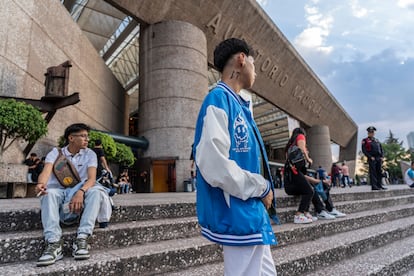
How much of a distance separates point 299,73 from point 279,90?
99.5 inches

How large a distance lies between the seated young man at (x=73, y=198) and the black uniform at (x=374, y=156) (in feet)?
23.0

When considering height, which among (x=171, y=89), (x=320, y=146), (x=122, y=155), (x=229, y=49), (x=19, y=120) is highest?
(x=171, y=89)

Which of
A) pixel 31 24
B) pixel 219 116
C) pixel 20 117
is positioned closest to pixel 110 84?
pixel 31 24

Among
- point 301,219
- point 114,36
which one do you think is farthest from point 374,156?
point 114,36

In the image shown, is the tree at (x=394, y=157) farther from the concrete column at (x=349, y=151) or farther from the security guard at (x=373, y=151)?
the security guard at (x=373, y=151)

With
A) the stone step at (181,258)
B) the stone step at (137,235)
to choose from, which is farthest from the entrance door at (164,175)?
the stone step at (181,258)

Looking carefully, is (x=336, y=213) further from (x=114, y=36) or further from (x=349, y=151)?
(x=349, y=151)

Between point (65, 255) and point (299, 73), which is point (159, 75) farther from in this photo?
point (299, 73)

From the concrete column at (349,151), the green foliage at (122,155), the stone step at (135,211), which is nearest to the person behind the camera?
the stone step at (135,211)

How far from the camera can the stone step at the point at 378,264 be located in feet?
8.16

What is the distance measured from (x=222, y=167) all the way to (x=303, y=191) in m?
3.22

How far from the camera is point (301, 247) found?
113 inches

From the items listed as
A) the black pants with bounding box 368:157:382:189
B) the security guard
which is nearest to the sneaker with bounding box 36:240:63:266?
the security guard

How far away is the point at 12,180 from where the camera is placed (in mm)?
6582
